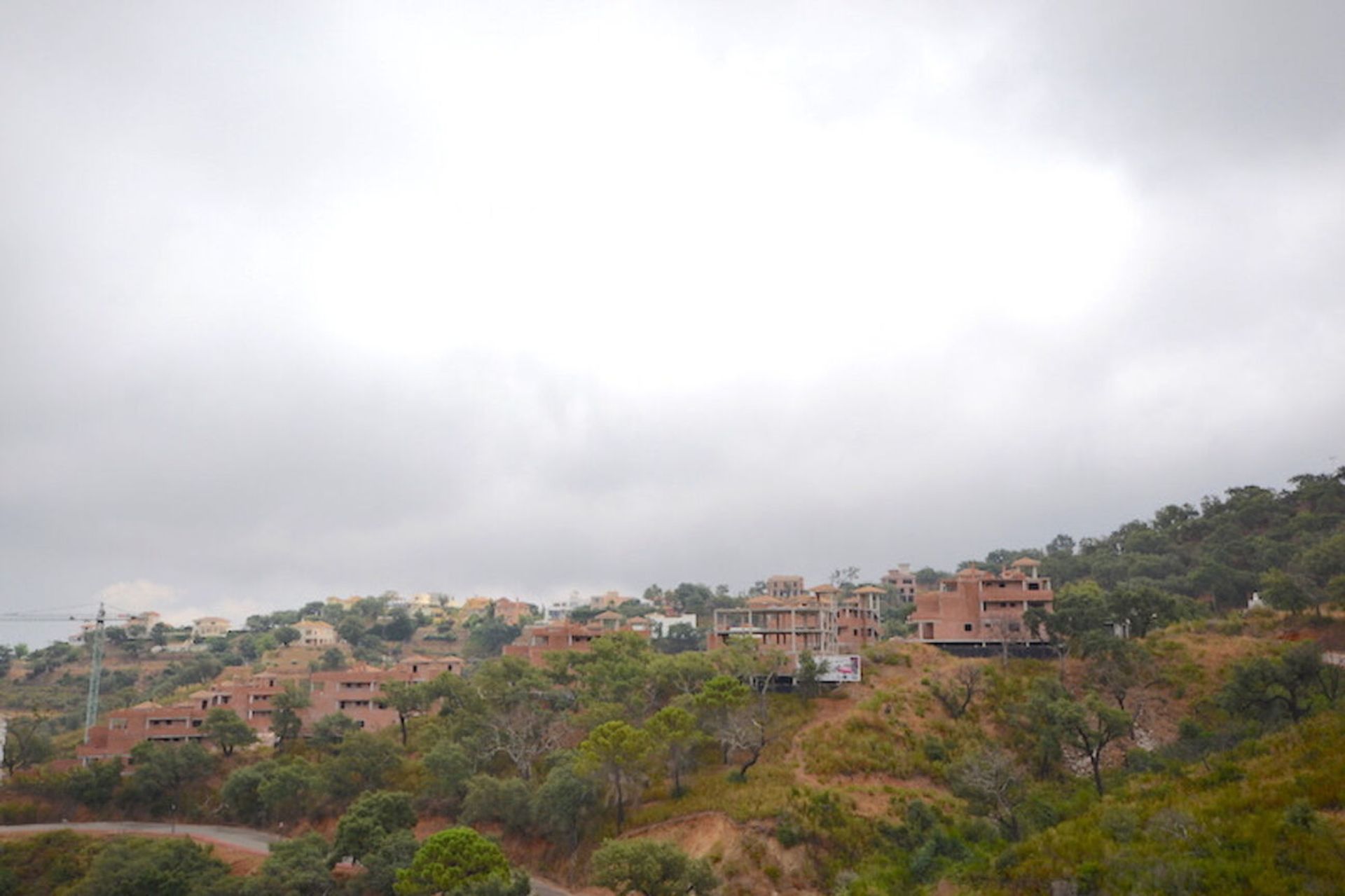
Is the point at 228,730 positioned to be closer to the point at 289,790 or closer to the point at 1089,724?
the point at 289,790

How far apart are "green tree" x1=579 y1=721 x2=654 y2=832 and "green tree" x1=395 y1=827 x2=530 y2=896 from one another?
7.69m

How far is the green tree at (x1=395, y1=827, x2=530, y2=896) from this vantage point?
129 feet

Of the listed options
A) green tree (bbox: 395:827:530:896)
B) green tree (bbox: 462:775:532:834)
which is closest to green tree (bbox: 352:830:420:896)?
green tree (bbox: 395:827:530:896)

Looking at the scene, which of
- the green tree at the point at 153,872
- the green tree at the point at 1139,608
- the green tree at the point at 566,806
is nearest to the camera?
the green tree at the point at 153,872

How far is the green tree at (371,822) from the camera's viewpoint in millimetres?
47438

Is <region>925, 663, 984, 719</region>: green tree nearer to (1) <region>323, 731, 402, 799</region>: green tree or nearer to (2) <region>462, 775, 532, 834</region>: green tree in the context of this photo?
(2) <region>462, 775, 532, 834</region>: green tree

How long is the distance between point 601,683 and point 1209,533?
77702 millimetres

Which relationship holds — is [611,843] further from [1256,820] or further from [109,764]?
[109,764]

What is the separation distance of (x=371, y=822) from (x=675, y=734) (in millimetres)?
18071

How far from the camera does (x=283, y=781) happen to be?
197 ft

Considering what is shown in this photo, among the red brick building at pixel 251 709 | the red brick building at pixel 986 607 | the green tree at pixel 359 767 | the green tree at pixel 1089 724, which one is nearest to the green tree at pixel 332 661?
the red brick building at pixel 251 709

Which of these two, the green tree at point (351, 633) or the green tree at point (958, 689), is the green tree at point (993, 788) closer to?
the green tree at point (958, 689)

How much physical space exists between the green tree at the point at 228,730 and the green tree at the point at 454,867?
119ft

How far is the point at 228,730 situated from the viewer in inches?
2744
